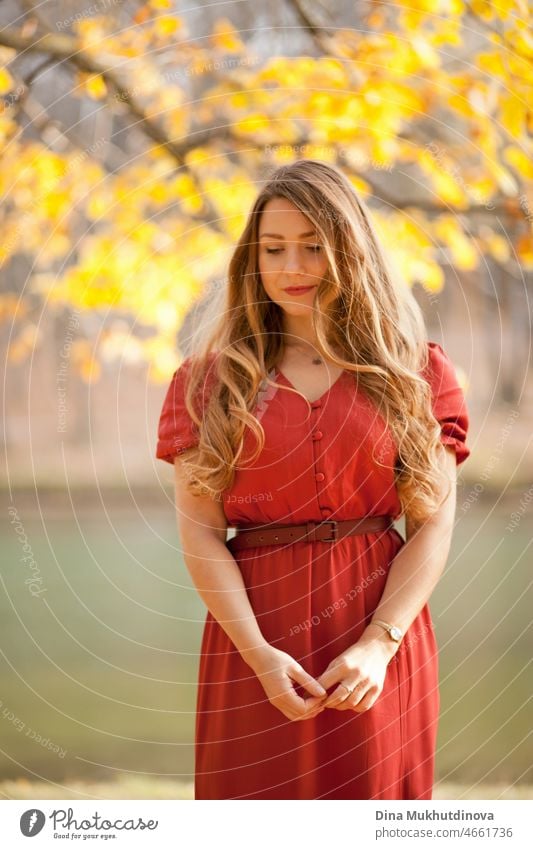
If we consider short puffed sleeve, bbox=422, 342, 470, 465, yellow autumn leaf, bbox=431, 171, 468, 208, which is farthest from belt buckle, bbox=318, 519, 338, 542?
yellow autumn leaf, bbox=431, 171, 468, 208

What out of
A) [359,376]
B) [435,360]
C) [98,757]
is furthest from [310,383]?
[98,757]

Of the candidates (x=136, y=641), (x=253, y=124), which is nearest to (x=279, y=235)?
(x=253, y=124)

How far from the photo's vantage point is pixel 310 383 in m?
1.48

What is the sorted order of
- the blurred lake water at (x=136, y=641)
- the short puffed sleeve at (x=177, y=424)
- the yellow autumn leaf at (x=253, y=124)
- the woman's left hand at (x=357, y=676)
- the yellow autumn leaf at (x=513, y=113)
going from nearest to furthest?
the woman's left hand at (x=357, y=676) < the short puffed sleeve at (x=177, y=424) < the yellow autumn leaf at (x=513, y=113) < the yellow autumn leaf at (x=253, y=124) < the blurred lake water at (x=136, y=641)

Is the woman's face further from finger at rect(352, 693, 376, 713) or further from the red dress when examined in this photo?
finger at rect(352, 693, 376, 713)

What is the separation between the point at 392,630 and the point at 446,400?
0.35 meters

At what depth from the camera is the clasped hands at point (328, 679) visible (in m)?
1.38

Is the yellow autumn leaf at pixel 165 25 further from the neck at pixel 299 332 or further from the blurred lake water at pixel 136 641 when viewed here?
the blurred lake water at pixel 136 641

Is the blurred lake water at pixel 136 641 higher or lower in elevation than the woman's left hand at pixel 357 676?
higher

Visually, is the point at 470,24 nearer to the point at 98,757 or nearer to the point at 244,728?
the point at 244,728

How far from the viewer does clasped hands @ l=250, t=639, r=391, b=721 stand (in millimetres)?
1384

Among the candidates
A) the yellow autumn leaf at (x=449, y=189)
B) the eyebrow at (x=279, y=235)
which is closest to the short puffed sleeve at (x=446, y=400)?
the eyebrow at (x=279, y=235)

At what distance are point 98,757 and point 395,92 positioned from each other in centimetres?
164

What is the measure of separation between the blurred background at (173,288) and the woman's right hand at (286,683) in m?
0.83
